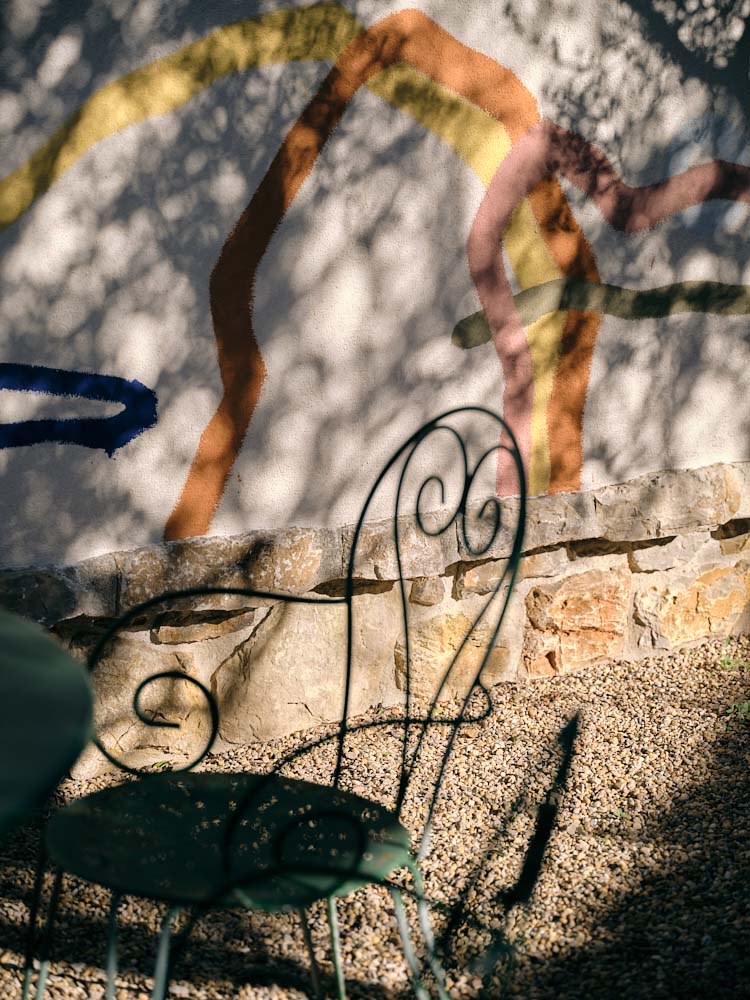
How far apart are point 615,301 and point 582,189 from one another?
1.12 feet

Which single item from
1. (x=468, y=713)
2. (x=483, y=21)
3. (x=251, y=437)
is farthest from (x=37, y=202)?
(x=468, y=713)

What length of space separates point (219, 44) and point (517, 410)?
1.25m

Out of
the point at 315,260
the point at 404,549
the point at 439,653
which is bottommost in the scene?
the point at 439,653

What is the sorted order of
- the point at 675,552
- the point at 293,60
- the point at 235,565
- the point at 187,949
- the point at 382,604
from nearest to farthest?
the point at 187,949 < the point at 293,60 < the point at 235,565 < the point at 382,604 < the point at 675,552

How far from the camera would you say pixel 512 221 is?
2887 millimetres

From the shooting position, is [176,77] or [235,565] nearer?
[176,77]

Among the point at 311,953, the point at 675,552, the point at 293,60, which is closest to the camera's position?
the point at 311,953

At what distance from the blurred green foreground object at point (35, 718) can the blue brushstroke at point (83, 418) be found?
1.01 m

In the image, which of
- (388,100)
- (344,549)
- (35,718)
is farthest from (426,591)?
(35,718)

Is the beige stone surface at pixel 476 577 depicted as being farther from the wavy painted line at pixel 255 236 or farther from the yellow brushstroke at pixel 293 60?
the wavy painted line at pixel 255 236

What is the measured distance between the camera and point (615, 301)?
3.08m

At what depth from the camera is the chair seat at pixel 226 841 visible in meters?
1.38

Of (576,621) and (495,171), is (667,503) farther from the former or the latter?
(495,171)

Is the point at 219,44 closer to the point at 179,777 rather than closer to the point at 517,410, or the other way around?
the point at 517,410
